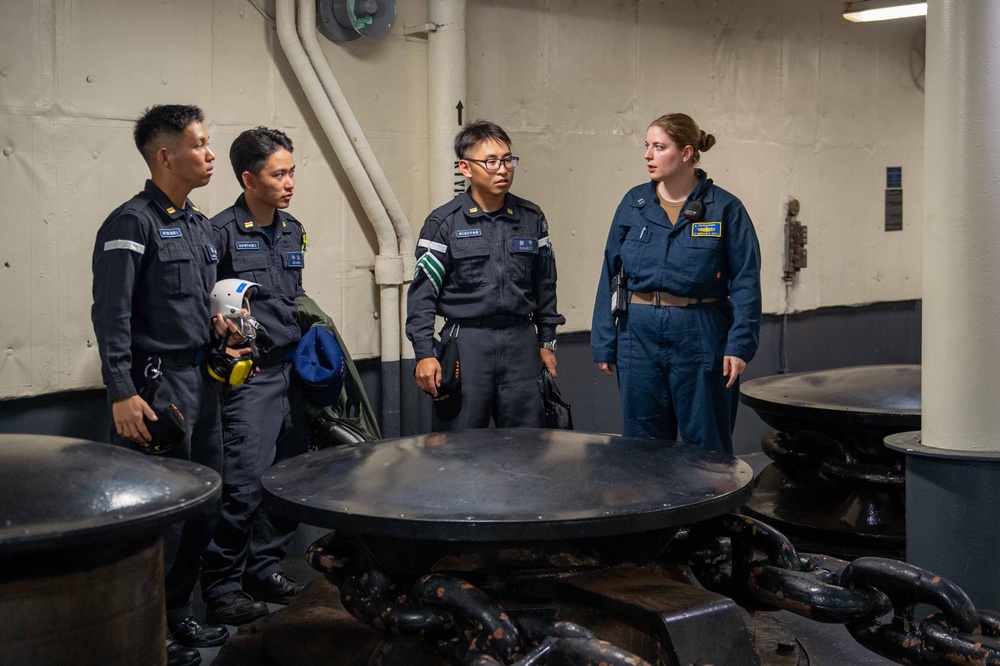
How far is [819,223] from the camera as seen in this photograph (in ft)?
23.0

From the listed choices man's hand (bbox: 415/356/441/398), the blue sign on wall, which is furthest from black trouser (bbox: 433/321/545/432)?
the blue sign on wall

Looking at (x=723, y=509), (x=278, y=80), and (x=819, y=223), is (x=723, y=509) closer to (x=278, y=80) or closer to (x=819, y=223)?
(x=278, y=80)

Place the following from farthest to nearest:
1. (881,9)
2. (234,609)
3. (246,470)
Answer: (881,9), (246,470), (234,609)

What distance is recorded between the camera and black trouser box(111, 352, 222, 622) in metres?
3.47

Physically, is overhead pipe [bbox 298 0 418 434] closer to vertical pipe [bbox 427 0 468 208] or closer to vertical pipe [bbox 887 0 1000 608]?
vertical pipe [bbox 427 0 468 208]

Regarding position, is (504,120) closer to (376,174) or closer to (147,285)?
(376,174)

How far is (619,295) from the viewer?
14.1 ft

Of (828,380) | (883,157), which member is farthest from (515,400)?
(883,157)

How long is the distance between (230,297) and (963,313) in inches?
89.7

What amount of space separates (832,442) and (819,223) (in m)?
3.10

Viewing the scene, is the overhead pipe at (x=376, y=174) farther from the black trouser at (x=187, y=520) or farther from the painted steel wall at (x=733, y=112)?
the black trouser at (x=187, y=520)

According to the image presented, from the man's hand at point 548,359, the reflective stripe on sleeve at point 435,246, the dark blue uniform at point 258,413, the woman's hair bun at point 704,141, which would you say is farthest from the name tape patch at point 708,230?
the dark blue uniform at point 258,413

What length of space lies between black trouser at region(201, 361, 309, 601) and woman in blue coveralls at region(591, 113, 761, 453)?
Result: 4.25 ft

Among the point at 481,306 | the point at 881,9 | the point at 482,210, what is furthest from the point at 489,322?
the point at 881,9
